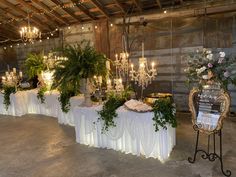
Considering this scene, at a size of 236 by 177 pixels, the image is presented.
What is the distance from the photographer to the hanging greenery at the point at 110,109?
13.5ft

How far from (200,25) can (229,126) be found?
2.88 metres

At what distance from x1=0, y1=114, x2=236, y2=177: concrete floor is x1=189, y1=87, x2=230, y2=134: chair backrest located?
0.69 m

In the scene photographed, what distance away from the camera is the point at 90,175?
3.57 meters

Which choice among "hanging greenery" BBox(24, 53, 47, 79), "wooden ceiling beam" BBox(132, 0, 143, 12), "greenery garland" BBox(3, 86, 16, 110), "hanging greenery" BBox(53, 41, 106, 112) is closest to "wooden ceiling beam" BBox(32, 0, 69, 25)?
"hanging greenery" BBox(24, 53, 47, 79)

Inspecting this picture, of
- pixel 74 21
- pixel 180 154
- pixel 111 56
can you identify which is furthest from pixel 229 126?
pixel 74 21

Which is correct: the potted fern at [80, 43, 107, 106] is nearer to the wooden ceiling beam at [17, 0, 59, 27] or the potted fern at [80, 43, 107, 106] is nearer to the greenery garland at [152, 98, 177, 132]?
the greenery garland at [152, 98, 177, 132]

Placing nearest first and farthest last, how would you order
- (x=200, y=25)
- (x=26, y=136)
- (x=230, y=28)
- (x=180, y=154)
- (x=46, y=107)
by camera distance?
1. (x=180, y=154)
2. (x=26, y=136)
3. (x=230, y=28)
4. (x=200, y=25)
5. (x=46, y=107)

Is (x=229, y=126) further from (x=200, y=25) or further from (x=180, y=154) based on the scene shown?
(x=200, y=25)

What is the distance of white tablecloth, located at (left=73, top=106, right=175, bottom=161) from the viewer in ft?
12.6

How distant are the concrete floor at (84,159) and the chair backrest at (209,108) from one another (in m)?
0.69

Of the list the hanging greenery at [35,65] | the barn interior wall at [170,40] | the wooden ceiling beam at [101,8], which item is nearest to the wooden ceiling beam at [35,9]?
the barn interior wall at [170,40]

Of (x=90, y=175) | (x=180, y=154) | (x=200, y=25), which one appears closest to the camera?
(x=90, y=175)

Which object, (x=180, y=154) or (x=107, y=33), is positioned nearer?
(x=180, y=154)

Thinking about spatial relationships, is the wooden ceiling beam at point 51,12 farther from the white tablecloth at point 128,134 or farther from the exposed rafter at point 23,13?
the white tablecloth at point 128,134
